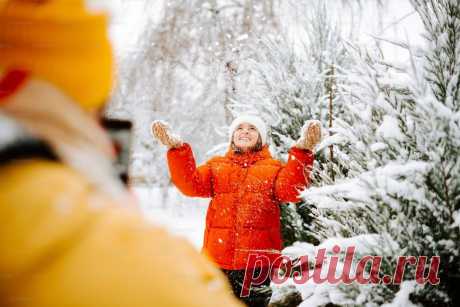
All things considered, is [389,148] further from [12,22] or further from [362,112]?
[12,22]

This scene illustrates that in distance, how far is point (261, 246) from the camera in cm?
306

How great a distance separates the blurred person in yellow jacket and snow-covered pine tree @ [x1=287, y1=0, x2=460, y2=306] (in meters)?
1.77

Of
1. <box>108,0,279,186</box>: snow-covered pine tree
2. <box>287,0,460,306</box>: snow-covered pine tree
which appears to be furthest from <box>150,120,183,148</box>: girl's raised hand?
<box>108,0,279,186</box>: snow-covered pine tree

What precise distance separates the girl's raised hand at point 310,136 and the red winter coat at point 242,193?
0.17ft

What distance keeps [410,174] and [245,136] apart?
1.52 m

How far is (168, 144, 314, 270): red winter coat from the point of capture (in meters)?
3.05

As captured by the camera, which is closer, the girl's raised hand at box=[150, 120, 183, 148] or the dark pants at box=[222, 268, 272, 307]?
the dark pants at box=[222, 268, 272, 307]

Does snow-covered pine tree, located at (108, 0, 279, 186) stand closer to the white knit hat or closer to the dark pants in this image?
the white knit hat

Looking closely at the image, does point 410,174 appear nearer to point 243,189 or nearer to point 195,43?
point 243,189

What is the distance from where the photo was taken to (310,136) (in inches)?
117

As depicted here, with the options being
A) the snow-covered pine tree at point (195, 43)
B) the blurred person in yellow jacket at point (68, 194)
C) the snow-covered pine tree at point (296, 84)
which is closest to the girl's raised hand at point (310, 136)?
the snow-covered pine tree at point (296, 84)

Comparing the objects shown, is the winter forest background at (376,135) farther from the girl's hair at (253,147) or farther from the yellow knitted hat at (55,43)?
the girl's hair at (253,147)

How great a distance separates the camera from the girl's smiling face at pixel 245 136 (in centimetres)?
335

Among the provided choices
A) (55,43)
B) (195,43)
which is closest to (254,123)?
(55,43)
